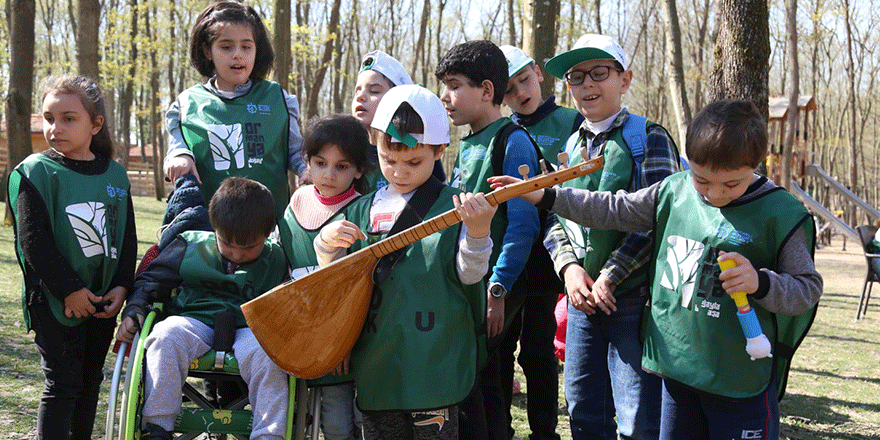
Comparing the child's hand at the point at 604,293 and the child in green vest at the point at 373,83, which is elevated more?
the child in green vest at the point at 373,83

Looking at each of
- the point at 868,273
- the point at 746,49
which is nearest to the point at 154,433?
the point at 746,49

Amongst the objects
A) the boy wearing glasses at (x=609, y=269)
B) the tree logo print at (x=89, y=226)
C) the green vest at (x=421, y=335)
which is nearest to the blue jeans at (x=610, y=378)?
the boy wearing glasses at (x=609, y=269)

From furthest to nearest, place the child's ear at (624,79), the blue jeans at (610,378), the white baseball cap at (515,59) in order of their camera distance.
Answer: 1. the white baseball cap at (515,59)
2. the child's ear at (624,79)
3. the blue jeans at (610,378)

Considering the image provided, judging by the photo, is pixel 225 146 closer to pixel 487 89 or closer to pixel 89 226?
pixel 89 226

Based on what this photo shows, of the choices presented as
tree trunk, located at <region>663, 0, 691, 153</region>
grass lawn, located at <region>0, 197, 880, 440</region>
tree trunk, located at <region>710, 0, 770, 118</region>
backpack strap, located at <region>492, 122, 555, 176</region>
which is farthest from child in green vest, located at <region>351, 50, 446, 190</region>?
tree trunk, located at <region>663, 0, 691, 153</region>

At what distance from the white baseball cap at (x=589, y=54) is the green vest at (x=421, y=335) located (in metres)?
0.94

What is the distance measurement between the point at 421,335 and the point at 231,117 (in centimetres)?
167

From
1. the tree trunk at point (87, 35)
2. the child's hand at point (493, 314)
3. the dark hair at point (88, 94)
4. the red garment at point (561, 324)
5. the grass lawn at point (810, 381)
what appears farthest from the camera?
the tree trunk at point (87, 35)

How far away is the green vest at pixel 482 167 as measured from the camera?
3059mm

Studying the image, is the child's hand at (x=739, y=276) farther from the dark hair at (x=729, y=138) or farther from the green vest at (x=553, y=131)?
the green vest at (x=553, y=131)

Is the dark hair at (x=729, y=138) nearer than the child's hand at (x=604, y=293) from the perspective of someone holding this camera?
Yes

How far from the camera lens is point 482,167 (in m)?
3.08


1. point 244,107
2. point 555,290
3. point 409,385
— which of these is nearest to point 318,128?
Result: point 244,107

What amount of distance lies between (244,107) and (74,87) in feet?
2.43
